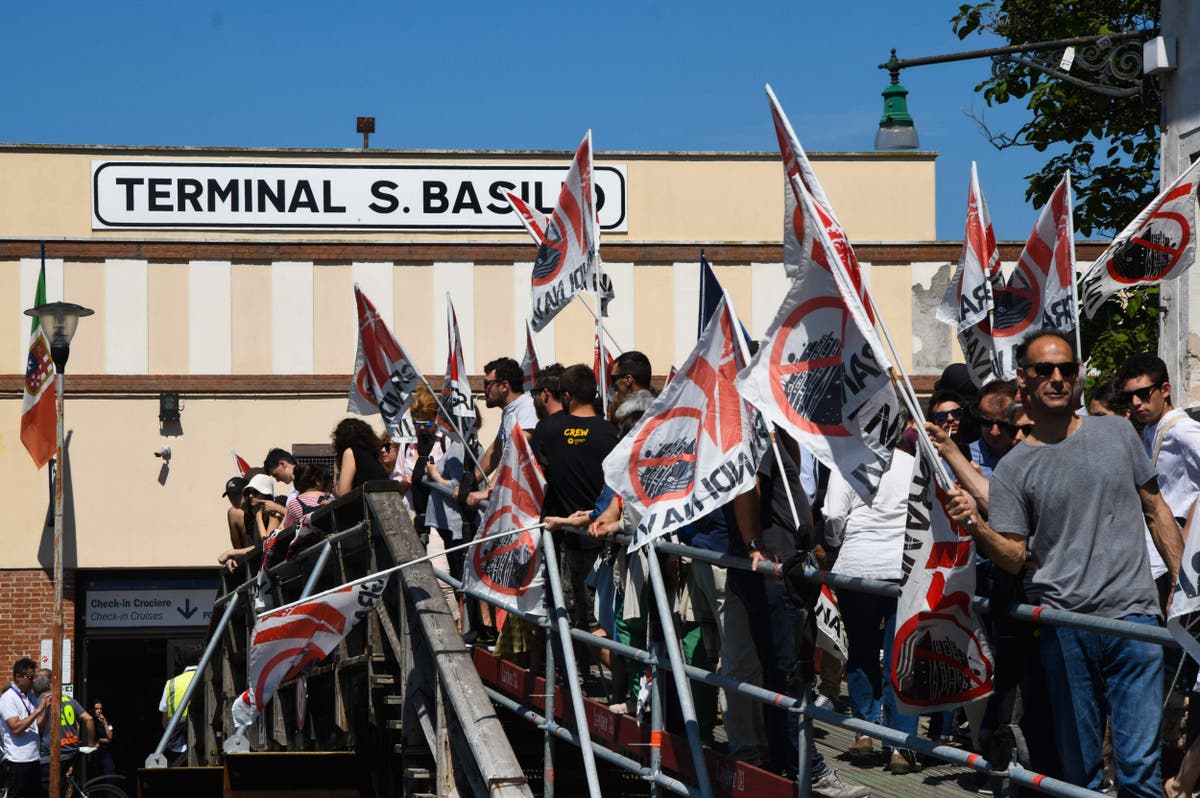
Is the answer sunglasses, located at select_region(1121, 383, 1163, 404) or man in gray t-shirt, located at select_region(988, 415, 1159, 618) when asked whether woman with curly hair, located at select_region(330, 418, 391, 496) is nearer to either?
sunglasses, located at select_region(1121, 383, 1163, 404)

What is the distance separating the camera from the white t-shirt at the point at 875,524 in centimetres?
785

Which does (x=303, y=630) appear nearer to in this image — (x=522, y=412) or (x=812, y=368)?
(x=522, y=412)

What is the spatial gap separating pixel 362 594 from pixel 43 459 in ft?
54.1

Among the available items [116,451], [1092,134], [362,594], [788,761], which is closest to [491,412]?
[116,451]

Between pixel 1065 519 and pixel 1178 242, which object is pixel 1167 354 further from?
pixel 1065 519

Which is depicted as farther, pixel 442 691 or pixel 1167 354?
pixel 1167 354

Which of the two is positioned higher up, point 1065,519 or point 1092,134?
point 1092,134

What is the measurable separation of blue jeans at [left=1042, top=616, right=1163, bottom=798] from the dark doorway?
2362 centimetres

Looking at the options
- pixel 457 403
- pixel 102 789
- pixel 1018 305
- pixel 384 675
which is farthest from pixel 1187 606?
pixel 102 789

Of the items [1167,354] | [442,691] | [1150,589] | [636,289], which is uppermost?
[636,289]

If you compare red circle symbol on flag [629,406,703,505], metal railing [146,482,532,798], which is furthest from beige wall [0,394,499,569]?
red circle symbol on flag [629,406,703,505]

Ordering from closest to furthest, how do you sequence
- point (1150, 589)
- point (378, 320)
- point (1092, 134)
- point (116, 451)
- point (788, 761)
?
point (1150, 589) < point (788, 761) < point (378, 320) < point (1092, 134) < point (116, 451)

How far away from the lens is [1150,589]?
17.1 feet

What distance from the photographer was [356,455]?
11.7 m
